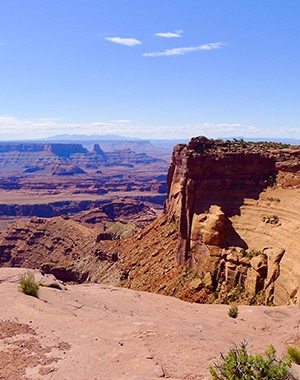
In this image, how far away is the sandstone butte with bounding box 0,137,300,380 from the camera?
43.5ft

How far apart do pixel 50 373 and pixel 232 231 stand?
80.4 feet

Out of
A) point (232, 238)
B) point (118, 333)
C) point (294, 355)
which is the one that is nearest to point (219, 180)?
point (232, 238)

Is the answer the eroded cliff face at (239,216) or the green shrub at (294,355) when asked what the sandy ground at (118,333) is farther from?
the eroded cliff face at (239,216)

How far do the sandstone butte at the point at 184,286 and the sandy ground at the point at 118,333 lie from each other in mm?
53

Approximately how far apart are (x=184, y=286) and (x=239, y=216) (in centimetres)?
761

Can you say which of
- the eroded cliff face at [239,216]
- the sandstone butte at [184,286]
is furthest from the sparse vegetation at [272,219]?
the sandstone butte at [184,286]

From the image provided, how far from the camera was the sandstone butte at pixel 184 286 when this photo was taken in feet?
43.5

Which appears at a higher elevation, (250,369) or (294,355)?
(250,369)

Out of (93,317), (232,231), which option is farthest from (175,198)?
(93,317)

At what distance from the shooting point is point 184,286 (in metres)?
34.3

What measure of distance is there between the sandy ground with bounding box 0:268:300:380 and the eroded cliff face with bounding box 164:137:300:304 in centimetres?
781

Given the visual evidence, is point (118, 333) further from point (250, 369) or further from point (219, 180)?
point (219, 180)

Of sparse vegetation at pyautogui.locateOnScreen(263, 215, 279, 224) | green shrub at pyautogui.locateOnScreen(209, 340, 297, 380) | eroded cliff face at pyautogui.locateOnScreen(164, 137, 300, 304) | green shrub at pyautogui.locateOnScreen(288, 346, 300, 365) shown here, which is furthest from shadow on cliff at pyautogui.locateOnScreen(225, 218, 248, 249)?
green shrub at pyautogui.locateOnScreen(209, 340, 297, 380)

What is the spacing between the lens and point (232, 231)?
34438 mm
